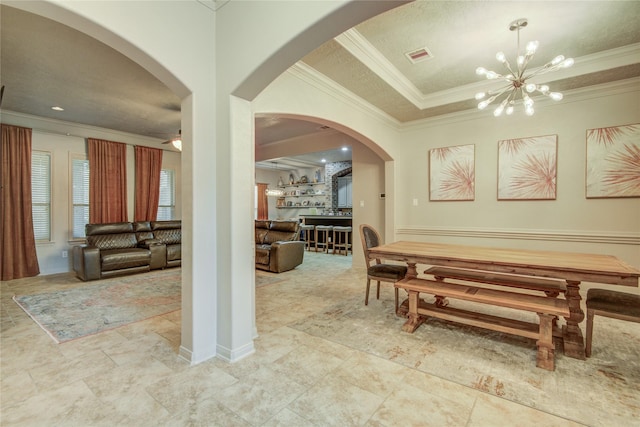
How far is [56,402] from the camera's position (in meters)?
1.70

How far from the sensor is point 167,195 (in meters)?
6.86

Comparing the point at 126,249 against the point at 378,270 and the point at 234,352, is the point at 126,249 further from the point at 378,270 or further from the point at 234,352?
the point at 378,270

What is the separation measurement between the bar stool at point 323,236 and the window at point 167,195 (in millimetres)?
3877

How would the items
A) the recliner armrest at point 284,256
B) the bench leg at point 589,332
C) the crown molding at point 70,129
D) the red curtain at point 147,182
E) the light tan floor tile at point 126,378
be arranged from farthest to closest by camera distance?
the red curtain at point 147,182 < the recliner armrest at point 284,256 < the crown molding at point 70,129 < the bench leg at point 589,332 < the light tan floor tile at point 126,378

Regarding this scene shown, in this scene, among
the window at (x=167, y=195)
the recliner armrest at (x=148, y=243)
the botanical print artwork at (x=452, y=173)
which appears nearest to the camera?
the botanical print artwork at (x=452, y=173)

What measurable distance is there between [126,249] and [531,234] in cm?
676

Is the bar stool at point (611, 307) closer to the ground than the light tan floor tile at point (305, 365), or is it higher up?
higher up

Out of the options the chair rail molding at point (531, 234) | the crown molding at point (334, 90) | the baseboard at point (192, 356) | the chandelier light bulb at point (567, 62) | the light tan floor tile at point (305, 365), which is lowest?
the light tan floor tile at point (305, 365)

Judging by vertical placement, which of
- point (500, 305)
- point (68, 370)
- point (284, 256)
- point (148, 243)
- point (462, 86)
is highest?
point (462, 86)

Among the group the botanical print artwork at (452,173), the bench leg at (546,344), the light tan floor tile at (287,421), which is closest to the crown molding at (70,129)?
the botanical print artwork at (452,173)

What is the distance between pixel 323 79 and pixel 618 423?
3.60 metres

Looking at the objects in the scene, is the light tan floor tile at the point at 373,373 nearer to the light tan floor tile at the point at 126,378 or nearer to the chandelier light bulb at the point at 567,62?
the light tan floor tile at the point at 126,378

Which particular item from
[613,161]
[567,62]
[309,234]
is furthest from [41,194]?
[613,161]

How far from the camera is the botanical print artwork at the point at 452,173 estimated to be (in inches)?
177
